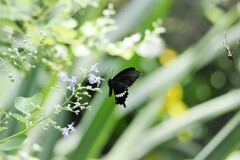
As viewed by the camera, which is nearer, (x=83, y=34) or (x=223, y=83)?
(x=83, y=34)

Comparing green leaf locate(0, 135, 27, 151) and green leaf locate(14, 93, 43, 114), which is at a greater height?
green leaf locate(14, 93, 43, 114)

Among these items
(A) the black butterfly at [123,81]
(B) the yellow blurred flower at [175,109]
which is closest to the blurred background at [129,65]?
(B) the yellow blurred flower at [175,109]

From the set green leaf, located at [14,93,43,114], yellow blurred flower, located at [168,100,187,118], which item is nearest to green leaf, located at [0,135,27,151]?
green leaf, located at [14,93,43,114]

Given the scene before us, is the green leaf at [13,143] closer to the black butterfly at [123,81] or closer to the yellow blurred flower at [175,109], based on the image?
the black butterfly at [123,81]

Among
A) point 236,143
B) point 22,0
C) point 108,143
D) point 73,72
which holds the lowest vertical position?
point 236,143

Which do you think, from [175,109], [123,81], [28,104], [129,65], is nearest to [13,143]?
[28,104]

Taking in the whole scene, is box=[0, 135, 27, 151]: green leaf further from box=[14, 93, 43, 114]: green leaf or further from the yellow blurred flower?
the yellow blurred flower

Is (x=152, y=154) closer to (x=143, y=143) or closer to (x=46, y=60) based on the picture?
(x=143, y=143)

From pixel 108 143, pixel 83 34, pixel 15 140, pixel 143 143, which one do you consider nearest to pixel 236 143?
pixel 83 34
